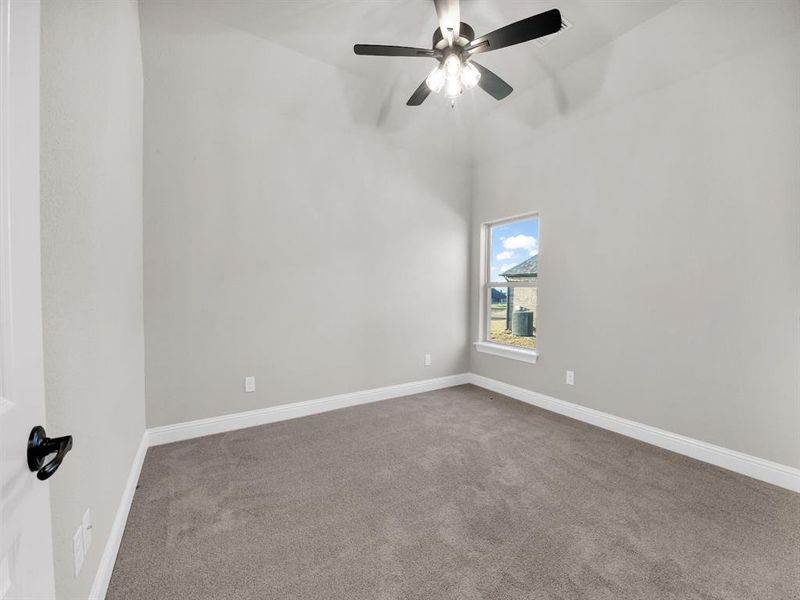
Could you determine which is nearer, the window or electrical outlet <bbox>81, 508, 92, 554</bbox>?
electrical outlet <bbox>81, 508, 92, 554</bbox>

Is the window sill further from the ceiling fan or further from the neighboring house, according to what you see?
the ceiling fan

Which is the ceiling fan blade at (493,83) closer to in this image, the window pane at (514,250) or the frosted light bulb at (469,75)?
the frosted light bulb at (469,75)

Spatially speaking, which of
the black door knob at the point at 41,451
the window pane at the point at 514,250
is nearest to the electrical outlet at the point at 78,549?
the black door knob at the point at 41,451

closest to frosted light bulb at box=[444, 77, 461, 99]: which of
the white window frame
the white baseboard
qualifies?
the white window frame

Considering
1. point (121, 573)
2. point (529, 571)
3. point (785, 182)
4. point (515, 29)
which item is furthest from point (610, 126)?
point (121, 573)

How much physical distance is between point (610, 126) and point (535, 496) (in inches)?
113

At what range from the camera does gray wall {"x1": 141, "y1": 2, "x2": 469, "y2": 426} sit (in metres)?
2.60

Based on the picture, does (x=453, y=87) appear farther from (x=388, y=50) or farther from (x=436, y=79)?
(x=388, y=50)

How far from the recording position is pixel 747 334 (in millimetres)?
2225

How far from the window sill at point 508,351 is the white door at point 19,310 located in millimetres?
3504

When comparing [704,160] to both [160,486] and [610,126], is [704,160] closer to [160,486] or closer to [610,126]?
[610,126]

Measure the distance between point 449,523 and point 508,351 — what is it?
2298mm

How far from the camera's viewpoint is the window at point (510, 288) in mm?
3717

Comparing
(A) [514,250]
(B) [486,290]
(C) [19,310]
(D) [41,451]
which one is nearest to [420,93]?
(A) [514,250]
